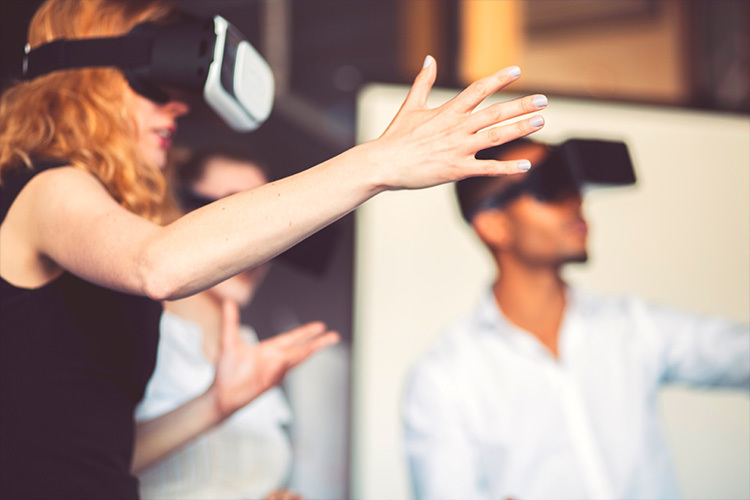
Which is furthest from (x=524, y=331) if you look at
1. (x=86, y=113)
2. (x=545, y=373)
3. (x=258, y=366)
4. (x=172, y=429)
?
(x=86, y=113)

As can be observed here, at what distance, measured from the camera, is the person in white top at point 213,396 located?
1154 mm

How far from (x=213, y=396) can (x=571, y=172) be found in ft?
2.68

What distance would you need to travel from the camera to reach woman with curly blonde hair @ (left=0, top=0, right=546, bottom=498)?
0.66 meters

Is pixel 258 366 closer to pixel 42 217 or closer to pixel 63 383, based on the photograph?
pixel 63 383

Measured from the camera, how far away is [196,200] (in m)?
1.41

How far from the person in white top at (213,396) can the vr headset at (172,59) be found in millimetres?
434

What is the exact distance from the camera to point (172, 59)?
88 centimetres

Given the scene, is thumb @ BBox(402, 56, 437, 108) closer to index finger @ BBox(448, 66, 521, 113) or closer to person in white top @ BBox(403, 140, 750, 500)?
index finger @ BBox(448, 66, 521, 113)

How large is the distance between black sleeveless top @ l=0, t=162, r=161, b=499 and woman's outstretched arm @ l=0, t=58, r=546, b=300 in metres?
0.15

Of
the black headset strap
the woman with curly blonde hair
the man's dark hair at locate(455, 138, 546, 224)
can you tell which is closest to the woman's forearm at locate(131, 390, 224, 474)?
the woman with curly blonde hair

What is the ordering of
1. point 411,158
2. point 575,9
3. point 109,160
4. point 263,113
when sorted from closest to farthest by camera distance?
point 411,158
point 109,160
point 263,113
point 575,9

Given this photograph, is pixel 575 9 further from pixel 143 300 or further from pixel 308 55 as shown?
pixel 143 300

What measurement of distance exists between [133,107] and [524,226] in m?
0.86

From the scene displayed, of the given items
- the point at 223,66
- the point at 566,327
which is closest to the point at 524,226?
the point at 566,327
